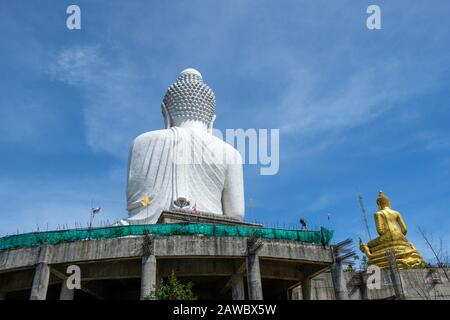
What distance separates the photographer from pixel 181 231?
685 inches

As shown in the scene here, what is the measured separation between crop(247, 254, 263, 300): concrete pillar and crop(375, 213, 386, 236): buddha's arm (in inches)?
450

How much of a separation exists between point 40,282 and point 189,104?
15.5 metres

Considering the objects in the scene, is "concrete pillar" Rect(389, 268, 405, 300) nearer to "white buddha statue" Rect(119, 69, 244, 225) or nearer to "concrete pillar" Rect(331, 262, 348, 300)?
"concrete pillar" Rect(331, 262, 348, 300)

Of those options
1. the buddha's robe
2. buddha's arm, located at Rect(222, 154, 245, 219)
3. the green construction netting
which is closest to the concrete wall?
the green construction netting

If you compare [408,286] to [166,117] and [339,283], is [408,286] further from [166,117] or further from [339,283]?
[166,117]

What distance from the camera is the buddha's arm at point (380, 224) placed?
83.1 ft

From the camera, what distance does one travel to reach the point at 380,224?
25594 mm

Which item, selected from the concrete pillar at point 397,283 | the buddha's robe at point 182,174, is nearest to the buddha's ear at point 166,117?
the buddha's robe at point 182,174

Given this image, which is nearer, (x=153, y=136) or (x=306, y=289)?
(x=306, y=289)

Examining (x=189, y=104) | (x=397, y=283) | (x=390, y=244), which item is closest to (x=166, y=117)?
(x=189, y=104)

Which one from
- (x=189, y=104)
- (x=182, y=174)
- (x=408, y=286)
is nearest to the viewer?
(x=408, y=286)

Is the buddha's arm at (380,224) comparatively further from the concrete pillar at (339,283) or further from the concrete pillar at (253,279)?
the concrete pillar at (253,279)

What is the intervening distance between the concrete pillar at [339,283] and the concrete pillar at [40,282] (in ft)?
36.0

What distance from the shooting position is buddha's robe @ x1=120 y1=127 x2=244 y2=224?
2458 centimetres
